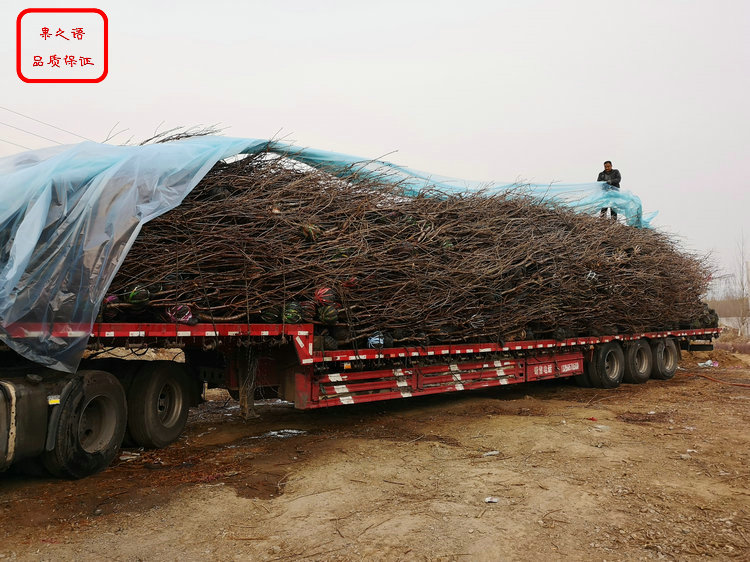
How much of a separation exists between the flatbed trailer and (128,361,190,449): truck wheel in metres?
0.01

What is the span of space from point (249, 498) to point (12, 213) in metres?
3.40

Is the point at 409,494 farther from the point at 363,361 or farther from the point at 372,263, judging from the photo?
the point at 372,263

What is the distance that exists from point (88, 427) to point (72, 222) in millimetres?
2056

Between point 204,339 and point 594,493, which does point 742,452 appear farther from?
point 204,339

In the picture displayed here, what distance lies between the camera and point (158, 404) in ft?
22.4

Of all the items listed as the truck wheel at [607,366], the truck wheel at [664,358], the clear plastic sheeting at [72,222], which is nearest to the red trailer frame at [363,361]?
the clear plastic sheeting at [72,222]

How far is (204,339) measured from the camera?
6328 mm

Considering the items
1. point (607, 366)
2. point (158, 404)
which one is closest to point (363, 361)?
point (158, 404)

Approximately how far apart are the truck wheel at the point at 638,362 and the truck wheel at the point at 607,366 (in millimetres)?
339

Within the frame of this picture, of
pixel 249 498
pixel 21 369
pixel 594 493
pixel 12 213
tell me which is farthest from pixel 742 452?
pixel 12 213

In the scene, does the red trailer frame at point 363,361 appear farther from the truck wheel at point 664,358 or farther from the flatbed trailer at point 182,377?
the truck wheel at point 664,358

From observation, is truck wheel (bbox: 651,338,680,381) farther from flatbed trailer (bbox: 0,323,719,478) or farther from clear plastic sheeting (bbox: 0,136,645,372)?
clear plastic sheeting (bbox: 0,136,645,372)

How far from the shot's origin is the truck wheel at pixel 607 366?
41.8 ft

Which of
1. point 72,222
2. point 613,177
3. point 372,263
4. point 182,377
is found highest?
point 613,177
